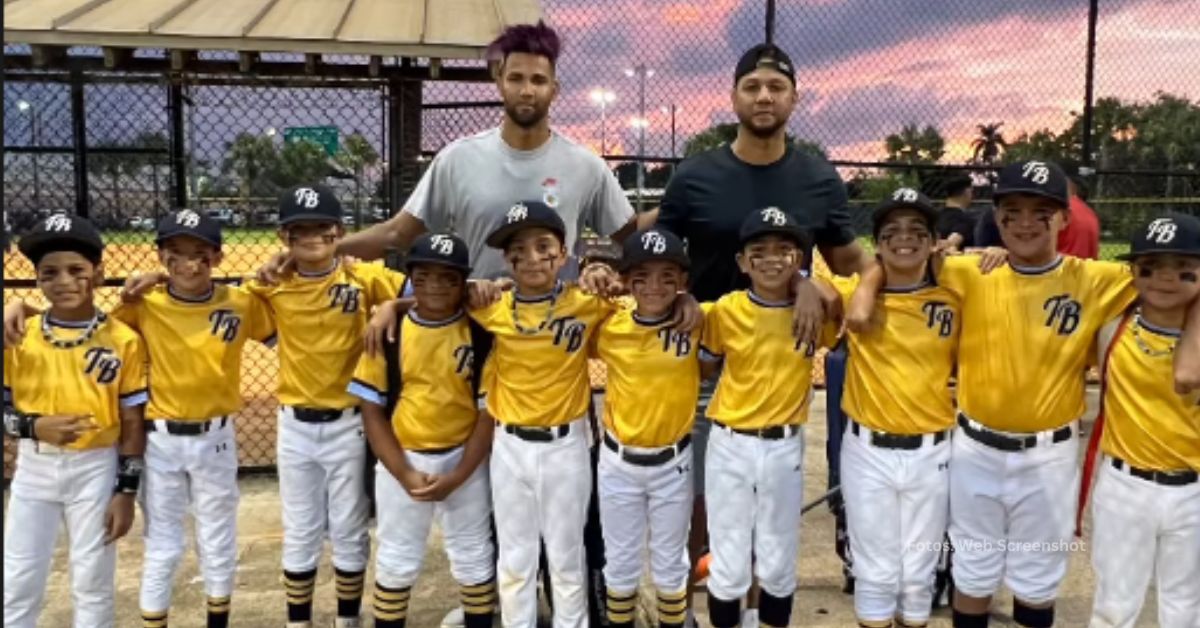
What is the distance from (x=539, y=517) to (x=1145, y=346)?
6.77 feet

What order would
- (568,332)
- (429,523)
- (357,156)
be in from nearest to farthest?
(568,332) → (429,523) → (357,156)

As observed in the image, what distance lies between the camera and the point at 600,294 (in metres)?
3.22

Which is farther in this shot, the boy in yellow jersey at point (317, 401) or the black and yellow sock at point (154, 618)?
the boy in yellow jersey at point (317, 401)

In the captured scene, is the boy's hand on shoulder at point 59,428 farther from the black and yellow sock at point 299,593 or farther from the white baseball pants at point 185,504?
the black and yellow sock at point 299,593

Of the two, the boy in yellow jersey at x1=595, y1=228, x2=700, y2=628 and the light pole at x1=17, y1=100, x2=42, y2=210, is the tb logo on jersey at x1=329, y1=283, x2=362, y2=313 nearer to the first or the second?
the boy in yellow jersey at x1=595, y1=228, x2=700, y2=628

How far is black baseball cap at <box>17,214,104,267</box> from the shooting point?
304 centimetres

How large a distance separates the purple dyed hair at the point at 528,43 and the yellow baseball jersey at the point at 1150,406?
220cm

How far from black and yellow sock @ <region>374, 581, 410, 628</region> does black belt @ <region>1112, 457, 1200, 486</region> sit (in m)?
2.50

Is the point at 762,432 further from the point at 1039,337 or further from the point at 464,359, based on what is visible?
the point at 464,359

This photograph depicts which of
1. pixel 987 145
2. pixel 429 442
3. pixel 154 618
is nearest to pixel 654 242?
pixel 429 442

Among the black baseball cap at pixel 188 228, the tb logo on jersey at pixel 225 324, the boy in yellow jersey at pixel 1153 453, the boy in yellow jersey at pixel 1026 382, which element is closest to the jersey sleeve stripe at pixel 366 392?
the tb logo on jersey at pixel 225 324

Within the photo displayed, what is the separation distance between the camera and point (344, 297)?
3.44 m

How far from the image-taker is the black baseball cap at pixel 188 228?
325 centimetres

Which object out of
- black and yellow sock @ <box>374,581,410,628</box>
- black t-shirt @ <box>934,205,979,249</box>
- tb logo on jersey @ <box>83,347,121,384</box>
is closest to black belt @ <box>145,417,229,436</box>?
tb logo on jersey @ <box>83,347,121,384</box>
